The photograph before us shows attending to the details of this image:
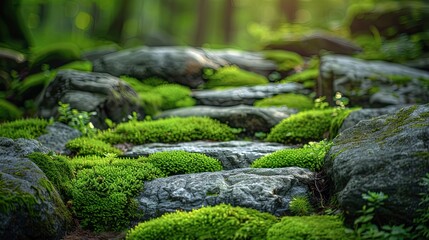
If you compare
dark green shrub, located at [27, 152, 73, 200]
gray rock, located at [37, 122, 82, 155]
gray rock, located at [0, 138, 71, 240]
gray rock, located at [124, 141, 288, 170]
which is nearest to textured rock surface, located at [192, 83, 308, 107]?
gray rock, located at [124, 141, 288, 170]

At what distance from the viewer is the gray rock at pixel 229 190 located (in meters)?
4.99

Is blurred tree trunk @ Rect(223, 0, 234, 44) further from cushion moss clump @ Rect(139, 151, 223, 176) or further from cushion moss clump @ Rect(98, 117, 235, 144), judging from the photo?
cushion moss clump @ Rect(139, 151, 223, 176)

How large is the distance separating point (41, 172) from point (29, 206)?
2.43 ft

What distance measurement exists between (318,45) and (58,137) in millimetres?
12121

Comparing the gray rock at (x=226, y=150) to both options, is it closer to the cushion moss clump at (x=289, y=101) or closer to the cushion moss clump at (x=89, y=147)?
the cushion moss clump at (x=89, y=147)

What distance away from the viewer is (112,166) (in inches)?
235

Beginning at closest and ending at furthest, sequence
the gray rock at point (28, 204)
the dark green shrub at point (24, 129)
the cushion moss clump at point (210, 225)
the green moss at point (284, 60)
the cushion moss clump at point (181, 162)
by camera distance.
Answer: the gray rock at point (28, 204), the cushion moss clump at point (210, 225), the cushion moss clump at point (181, 162), the dark green shrub at point (24, 129), the green moss at point (284, 60)

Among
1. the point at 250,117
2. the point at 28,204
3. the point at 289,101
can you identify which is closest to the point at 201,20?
the point at 289,101

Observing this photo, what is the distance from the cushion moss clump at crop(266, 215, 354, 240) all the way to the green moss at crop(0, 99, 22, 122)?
8.25 meters

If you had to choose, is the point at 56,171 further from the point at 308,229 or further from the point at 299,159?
the point at 299,159

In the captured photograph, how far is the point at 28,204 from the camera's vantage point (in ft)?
14.1

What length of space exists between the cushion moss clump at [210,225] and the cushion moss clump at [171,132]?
11.4ft

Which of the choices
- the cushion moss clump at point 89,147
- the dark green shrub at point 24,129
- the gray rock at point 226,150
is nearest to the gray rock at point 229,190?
the gray rock at point 226,150

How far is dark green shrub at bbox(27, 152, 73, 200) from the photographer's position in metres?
5.28
